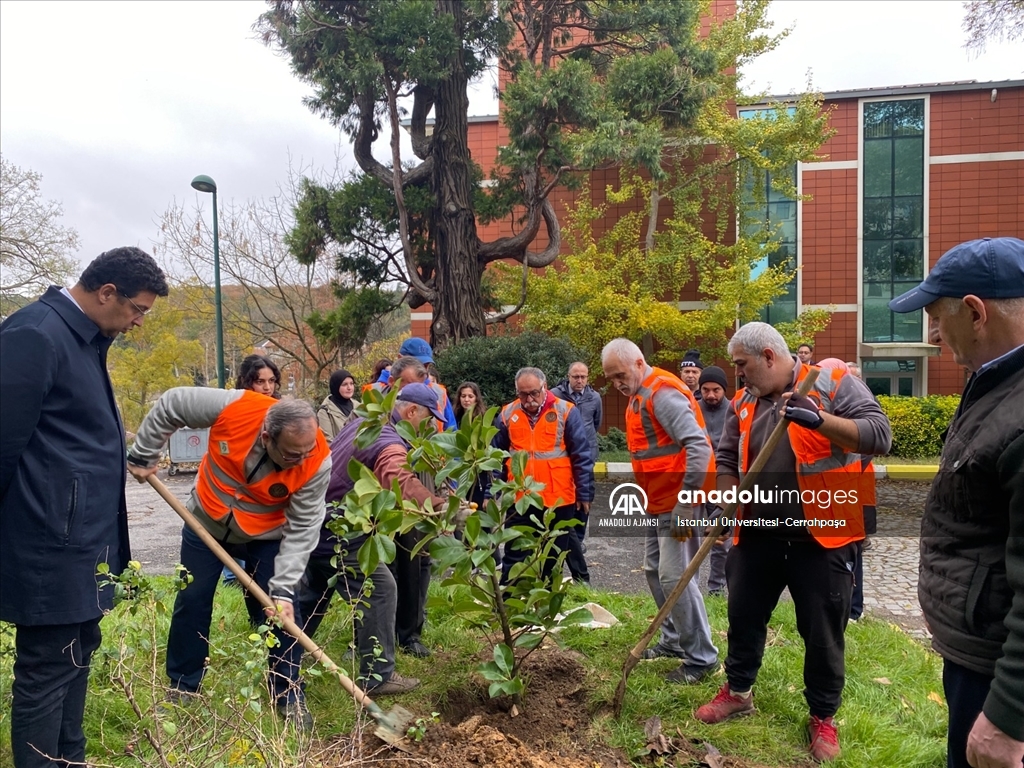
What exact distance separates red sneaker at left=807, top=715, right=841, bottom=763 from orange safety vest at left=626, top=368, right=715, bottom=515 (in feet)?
3.79

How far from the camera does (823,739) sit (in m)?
2.87

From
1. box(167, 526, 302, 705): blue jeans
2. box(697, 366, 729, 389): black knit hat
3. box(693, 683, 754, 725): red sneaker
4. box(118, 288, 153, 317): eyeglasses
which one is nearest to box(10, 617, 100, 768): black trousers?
box(167, 526, 302, 705): blue jeans

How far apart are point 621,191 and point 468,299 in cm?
597

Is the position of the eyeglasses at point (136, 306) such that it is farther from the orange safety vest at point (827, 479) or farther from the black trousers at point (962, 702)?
the black trousers at point (962, 702)

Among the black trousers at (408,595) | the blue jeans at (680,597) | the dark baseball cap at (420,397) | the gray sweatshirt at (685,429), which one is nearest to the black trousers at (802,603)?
the blue jeans at (680,597)

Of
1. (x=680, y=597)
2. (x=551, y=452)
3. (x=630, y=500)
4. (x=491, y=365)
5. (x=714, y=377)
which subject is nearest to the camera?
(x=680, y=597)

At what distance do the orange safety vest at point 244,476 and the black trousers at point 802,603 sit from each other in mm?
2019

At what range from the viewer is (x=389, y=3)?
1040 cm

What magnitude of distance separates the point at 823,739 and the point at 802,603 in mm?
591

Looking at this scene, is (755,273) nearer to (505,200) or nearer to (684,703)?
(505,200)

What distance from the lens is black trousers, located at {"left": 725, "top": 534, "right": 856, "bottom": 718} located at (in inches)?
110

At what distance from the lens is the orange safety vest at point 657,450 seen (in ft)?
12.1

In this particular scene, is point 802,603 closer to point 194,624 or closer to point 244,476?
Result: point 244,476

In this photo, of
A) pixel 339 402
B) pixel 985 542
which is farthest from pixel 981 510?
pixel 339 402
